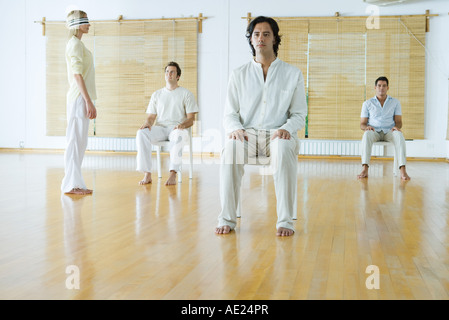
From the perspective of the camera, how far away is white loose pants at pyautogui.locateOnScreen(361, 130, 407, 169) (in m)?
6.03

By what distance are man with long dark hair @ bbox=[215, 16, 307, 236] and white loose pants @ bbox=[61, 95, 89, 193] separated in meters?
1.72

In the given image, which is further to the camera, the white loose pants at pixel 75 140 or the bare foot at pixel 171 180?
the bare foot at pixel 171 180

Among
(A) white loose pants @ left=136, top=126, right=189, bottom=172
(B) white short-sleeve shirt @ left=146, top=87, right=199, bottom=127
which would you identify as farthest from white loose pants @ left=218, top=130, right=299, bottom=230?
(B) white short-sleeve shirt @ left=146, top=87, right=199, bottom=127

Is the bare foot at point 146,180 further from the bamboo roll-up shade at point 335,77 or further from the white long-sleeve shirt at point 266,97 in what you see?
the bamboo roll-up shade at point 335,77

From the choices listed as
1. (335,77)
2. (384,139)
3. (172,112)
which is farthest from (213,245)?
(335,77)

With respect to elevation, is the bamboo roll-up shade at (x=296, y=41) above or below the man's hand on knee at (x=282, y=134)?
above

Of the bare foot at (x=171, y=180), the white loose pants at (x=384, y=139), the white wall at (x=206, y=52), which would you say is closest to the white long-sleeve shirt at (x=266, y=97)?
the bare foot at (x=171, y=180)

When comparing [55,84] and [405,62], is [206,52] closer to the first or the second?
[55,84]

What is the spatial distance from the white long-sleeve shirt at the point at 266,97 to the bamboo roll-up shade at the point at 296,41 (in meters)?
5.89

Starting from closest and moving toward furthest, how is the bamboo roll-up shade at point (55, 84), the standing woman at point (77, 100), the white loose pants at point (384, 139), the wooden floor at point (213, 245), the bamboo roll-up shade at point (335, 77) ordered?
the wooden floor at point (213, 245), the standing woman at point (77, 100), the white loose pants at point (384, 139), the bamboo roll-up shade at point (335, 77), the bamboo roll-up shade at point (55, 84)

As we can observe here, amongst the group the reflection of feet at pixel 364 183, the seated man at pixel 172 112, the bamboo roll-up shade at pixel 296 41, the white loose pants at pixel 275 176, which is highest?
the bamboo roll-up shade at pixel 296 41

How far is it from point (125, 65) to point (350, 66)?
12.7 ft

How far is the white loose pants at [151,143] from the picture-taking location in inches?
207

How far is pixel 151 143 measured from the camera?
5.32m
